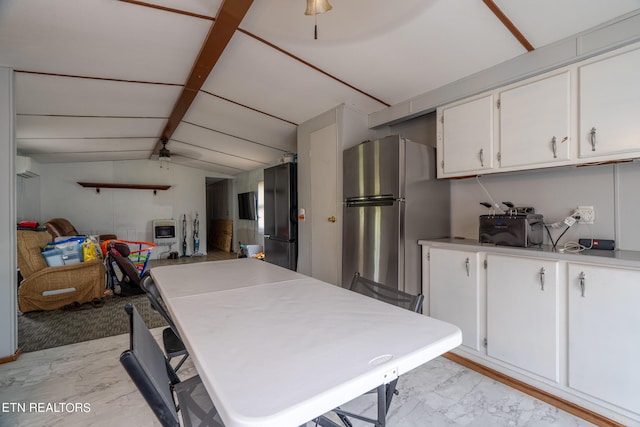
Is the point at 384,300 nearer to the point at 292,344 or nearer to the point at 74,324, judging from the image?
the point at 292,344

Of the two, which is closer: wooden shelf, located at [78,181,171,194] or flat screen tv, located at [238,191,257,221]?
wooden shelf, located at [78,181,171,194]

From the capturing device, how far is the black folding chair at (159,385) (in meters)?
0.81

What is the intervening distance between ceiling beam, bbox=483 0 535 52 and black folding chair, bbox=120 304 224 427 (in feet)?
8.38

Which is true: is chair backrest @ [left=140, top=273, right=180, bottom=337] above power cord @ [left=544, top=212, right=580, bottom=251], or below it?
below

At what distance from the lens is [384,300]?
65.1 inches

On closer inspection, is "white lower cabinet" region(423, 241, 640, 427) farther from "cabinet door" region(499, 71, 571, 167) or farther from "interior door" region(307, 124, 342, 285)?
"interior door" region(307, 124, 342, 285)

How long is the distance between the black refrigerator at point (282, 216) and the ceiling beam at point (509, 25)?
3046 mm

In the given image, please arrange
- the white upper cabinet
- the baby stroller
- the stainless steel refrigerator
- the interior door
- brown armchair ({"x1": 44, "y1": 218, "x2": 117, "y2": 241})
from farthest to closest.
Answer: brown armchair ({"x1": 44, "y1": 218, "x2": 117, "y2": 241}) → the baby stroller → the interior door → the stainless steel refrigerator → the white upper cabinet

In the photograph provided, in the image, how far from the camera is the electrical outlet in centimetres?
222

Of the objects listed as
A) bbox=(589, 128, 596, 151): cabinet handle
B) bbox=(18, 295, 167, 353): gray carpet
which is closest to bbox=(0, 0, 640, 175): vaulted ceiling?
bbox=(589, 128, 596, 151): cabinet handle

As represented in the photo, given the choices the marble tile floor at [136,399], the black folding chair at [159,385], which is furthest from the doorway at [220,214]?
the black folding chair at [159,385]

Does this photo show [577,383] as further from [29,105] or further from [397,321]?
[29,105]

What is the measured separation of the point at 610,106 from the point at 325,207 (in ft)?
8.62

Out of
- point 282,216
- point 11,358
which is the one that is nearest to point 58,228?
point 11,358
